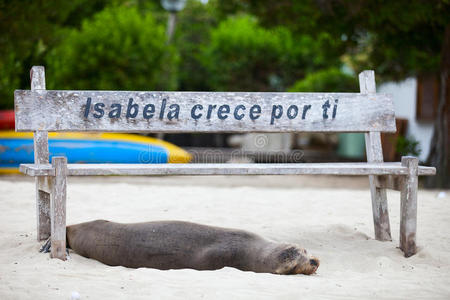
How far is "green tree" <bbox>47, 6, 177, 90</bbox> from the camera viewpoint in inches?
533

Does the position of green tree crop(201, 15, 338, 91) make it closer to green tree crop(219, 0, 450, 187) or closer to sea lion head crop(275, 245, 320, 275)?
green tree crop(219, 0, 450, 187)

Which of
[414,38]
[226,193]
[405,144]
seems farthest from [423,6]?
[226,193]

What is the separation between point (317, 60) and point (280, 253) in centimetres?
1567

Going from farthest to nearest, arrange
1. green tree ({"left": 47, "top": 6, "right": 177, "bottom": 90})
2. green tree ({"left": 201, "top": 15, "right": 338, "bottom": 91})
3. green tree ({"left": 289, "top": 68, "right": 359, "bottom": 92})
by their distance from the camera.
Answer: green tree ({"left": 201, "top": 15, "right": 338, "bottom": 91}) → green tree ({"left": 289, "top": 68, "right": 359, "bottom": 92}) → green tree ({"left": 47, "top": 6, "right": 177, "bottom": 90})

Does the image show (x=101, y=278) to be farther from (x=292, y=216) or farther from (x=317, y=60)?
(x=317, y=60)

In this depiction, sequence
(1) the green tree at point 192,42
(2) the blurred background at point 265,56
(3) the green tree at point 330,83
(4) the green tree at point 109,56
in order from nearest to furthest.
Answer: (2) the blurred background at point 265,56, (4) the green tree at point 109,56, (3) the green tree at point 330,83, (1) the green tree at point 192,42

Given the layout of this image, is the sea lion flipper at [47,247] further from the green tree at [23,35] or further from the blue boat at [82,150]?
the green tree at [23,35]

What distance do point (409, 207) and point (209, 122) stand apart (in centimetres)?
173

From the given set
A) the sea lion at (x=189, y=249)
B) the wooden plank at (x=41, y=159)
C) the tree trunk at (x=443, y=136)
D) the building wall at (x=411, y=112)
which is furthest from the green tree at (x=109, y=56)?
the sea lion at (x=189, y=249)

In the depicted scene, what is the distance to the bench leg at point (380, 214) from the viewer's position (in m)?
4.83

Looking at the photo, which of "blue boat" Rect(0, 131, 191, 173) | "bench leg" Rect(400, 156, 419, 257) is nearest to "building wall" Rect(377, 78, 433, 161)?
"blue boat" Rect(0, 131, 191, 173)

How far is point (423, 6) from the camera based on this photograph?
856cm

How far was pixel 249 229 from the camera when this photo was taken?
5.12 m

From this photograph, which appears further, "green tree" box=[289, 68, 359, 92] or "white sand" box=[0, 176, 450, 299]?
"green tree" box=[289, 68, 359, 92]
